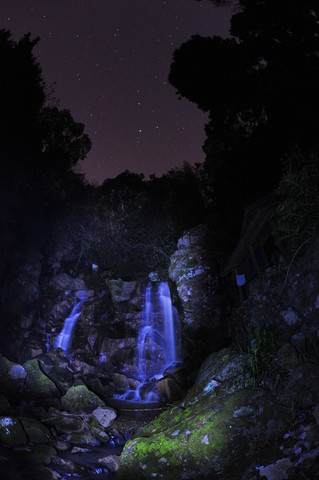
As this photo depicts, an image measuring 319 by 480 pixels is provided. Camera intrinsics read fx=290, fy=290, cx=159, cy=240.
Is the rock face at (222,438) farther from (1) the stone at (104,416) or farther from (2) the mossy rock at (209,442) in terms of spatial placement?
(1) the stone at (104,416)

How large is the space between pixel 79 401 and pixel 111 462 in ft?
12.6

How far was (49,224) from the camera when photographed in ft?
76.2

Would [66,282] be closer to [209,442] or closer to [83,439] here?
[83,439]

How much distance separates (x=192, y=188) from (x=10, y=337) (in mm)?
20163

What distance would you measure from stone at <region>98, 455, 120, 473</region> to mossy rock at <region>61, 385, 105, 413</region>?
339 centimetres

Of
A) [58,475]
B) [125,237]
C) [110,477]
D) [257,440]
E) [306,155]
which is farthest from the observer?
[125,237]

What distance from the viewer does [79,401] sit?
10.3 m

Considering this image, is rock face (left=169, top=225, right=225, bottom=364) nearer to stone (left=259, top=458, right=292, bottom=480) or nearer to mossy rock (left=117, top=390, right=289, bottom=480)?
Answer: mossy rock (left=117, top=390, right=289, bottom=480)

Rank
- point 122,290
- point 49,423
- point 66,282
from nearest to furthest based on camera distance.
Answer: point 49,423
point 122,290
point 66,282

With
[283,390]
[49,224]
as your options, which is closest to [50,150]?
[49,224]

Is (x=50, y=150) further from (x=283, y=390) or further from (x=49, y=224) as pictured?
(x=283, y=390)

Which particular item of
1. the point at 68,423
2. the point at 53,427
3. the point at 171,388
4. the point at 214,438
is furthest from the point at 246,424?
the point at 171,388

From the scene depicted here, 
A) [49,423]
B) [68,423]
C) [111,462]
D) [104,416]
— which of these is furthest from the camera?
[104,416]

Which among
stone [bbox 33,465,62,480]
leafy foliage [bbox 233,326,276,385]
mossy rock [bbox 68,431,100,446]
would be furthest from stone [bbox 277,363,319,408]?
mossy rock [bbox 68,431,100,446]
